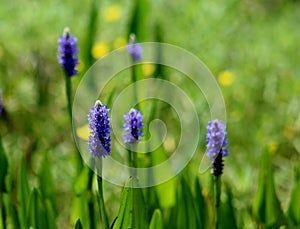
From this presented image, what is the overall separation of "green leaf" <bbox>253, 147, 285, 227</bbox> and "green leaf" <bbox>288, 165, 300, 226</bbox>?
74mm

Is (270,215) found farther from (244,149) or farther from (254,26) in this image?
(254,26)

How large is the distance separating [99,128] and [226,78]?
2.12 meters

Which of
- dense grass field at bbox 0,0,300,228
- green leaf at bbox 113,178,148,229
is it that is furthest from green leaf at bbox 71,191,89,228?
green leaf at bbox 113,178,148,229

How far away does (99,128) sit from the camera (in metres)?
1.40

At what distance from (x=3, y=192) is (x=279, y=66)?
2.09 meters

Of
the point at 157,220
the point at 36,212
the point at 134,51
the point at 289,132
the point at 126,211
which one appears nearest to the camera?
the point at 126,211

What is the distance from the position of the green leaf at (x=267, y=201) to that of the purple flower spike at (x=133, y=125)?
0.51 metres

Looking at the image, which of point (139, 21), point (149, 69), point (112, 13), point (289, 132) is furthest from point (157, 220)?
point (112, 13)

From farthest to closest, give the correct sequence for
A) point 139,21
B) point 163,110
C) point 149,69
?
1. point 149,69
2. point 163,110
3. point 139,21

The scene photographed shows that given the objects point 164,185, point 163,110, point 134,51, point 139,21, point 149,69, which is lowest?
point 164,185

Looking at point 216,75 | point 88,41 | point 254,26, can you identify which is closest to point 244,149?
point 216,75

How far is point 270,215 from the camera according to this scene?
1.99 metres

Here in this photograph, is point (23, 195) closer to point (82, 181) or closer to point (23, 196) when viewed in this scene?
point (23, 196)

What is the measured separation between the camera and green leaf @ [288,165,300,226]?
200 cm
